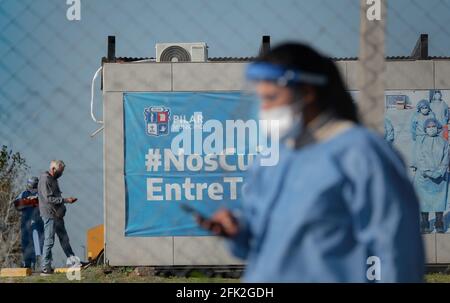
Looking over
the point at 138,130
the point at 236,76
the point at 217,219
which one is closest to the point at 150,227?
the point at 138,130

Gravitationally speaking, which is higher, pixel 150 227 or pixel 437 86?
pixel 437 86

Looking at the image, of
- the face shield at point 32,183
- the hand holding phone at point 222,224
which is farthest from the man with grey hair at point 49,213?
the hand holding phone at point 222,224

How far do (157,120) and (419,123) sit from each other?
265 cm

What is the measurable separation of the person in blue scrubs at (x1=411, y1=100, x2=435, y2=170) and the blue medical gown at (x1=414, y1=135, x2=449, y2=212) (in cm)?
4

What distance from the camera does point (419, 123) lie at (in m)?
8.74

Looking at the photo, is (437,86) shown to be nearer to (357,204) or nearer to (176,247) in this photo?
(176,247)

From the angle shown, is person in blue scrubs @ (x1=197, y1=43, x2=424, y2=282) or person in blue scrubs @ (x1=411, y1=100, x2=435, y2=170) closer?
person in blue scrubs @ (x1=197, y1=43, x2=424, y2=282)

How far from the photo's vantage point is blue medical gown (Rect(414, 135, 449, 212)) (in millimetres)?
8664

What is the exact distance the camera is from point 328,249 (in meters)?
2.39

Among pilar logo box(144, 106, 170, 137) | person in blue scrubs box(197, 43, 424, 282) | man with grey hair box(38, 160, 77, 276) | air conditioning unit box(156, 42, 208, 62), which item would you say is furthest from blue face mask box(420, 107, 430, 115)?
person in blue scrubs box(197, 43, 424, 282)

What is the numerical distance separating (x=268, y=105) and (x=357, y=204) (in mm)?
413

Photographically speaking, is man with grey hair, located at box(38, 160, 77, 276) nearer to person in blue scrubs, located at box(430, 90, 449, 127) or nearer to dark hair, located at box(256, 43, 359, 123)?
person in blue scrubs, located at box(430, 90, 449, 127)

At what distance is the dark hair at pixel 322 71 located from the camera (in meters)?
2.51
